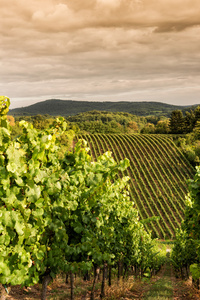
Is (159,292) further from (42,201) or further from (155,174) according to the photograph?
(155,174)

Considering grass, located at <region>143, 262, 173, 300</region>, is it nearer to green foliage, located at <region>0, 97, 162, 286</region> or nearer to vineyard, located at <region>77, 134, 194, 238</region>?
green foliage, located at <region>0, 97, 162, 286</region>

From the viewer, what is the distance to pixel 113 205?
10125 mm

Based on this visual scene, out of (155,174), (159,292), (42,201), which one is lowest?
(159,292)

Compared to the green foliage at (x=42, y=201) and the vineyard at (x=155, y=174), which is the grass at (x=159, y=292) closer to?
the green foliage at (x=42, y=201)

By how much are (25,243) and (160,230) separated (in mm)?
34699

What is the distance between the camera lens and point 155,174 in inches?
1825

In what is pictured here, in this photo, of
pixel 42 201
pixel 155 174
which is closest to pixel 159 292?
pixel 42 201

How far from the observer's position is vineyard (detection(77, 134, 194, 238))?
37656mm

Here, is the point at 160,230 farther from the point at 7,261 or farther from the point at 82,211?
Answer: the point at 7,261

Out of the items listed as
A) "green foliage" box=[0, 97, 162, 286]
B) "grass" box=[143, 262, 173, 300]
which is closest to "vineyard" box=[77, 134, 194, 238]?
"grass" box=[143, 262, 173, 300]

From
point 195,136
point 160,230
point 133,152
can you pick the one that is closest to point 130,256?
point 160,230

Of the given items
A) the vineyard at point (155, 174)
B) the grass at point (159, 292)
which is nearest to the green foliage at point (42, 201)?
Result: the grass at point (159, 292)

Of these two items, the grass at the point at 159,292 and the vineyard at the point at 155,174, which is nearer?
the grass at the point at 159,292

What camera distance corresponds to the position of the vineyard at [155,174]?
37656mm
